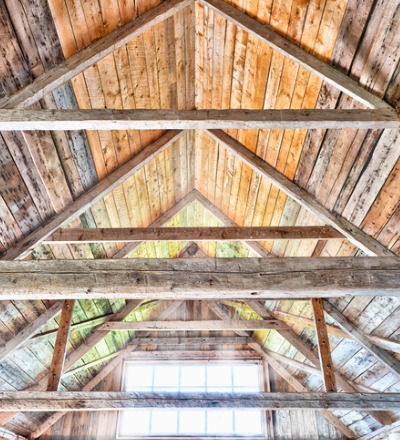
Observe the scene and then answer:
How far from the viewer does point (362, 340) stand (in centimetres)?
395

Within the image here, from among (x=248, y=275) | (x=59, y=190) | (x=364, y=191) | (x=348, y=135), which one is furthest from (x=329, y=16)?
(x=59, y=190)

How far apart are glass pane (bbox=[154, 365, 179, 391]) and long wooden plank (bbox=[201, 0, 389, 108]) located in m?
5.46

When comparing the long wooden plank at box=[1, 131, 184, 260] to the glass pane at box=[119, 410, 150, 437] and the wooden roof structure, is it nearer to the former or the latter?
the wooden roof structure

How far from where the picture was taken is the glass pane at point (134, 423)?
233 inches

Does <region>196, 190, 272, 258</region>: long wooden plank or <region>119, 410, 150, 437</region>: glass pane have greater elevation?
<region>196, 190, 272, 258</region>: long wooden plank

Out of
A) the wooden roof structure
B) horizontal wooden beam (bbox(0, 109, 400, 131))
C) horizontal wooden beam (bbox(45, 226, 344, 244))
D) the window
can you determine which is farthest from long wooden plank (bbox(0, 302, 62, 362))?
the window

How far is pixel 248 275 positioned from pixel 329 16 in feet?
6.09

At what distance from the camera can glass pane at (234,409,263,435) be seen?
19.3 feet

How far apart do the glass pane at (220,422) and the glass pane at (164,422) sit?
538mm

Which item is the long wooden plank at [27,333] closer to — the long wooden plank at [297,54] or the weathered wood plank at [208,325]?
the weathered wood plank at [208,325]

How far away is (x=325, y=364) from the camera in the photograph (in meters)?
3.62

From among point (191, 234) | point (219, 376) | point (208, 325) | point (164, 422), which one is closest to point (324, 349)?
point (191, 234)

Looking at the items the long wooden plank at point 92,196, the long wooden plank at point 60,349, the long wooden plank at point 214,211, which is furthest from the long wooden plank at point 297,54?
the long wooden plank at point 60,349

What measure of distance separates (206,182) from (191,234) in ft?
4.35
